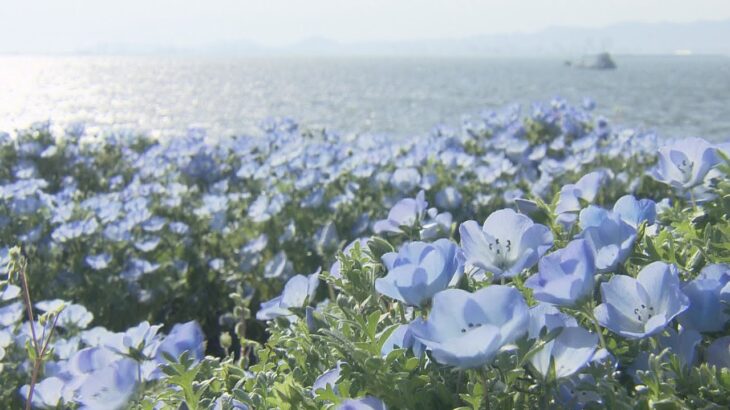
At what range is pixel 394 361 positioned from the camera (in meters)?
0.99

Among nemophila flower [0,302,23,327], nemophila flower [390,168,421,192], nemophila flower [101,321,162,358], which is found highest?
nemophila flower [101,321,162,358]

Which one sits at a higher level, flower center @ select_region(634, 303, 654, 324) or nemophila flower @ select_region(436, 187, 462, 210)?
flower center @ select_region(634, 303, 654, 324)

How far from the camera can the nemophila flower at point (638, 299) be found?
976mm

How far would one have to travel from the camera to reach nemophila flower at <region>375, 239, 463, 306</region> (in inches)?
39.2

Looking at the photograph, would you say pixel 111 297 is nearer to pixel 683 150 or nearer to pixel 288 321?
pixel 288 321

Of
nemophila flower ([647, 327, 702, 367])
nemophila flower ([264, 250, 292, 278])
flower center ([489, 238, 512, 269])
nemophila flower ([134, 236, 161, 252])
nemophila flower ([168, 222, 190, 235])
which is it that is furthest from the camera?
nemophila flower ([168, 222, 190, 235])

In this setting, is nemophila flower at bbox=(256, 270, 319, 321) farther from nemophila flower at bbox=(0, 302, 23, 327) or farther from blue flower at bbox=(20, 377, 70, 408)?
nemophila flower at bbox=(0, 302, 23, 327)

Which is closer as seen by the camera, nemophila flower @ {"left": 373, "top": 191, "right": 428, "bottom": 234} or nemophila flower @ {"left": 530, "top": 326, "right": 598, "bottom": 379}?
nemophila flower @ {"left": 530, "top": 326, "right": 598, "bottom": 379}

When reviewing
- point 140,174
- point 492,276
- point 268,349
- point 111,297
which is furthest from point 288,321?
point 140,174

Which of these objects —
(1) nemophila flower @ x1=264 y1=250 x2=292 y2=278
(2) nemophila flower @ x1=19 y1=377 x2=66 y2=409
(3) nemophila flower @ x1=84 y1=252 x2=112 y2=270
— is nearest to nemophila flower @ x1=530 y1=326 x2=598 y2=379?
(2) nemophila flower @ x1=19 y1=377 x2=66 y2=409

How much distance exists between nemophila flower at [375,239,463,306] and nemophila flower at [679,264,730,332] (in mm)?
301

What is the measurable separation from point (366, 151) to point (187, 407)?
381 centimetres

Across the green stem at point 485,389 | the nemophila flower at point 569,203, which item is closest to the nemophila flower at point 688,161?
the nemophila flower at point 569,203

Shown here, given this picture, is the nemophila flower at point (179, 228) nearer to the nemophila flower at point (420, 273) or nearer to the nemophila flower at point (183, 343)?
the nemophila flower at point (183, 343)
